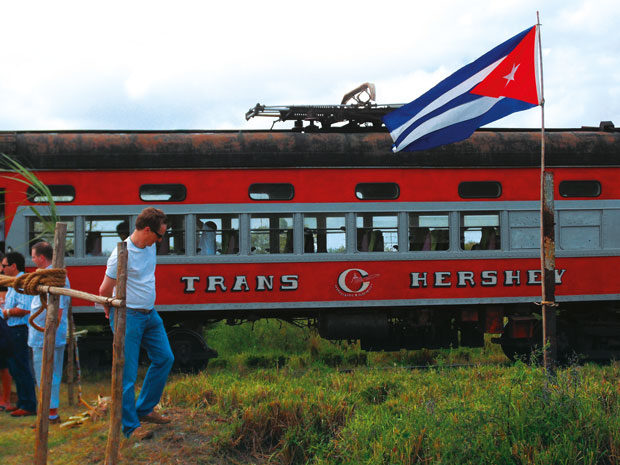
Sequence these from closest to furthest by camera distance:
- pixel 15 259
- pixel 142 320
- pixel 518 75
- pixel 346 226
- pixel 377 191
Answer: pixel 142 320
pixel 518 75
pixel 15 259
pixel 346 226
pixel 377 191

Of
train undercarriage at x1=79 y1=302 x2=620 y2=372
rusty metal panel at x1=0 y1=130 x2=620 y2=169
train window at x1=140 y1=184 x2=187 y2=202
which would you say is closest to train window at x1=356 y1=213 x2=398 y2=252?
rusty metal panel at x1=0 y1=130 x2=620 y2=169

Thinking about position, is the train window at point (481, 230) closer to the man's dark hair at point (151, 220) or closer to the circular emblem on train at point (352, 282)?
the circular emblem on train at point (352, 282)

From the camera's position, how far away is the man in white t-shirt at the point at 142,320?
4.97 metres

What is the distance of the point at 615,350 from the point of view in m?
9.25

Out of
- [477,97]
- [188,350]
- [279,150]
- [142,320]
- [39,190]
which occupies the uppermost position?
[477,97]

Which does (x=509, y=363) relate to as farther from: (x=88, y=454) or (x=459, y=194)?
(x=88, y=454)

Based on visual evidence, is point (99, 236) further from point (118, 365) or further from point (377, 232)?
point (118, 365)

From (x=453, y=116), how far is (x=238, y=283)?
149 inches

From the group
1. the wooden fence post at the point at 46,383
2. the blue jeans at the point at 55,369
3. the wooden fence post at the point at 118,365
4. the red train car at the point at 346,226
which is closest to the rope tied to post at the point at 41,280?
the wooden fence post at the point at 46,383

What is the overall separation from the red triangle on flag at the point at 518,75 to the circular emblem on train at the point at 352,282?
332 centimetres

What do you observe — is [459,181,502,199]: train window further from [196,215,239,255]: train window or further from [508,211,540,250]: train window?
[196,215,239,255]: train window

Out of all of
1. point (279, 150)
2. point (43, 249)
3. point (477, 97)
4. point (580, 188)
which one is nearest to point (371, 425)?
point (43, 249)

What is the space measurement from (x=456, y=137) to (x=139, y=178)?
4484 millimetres

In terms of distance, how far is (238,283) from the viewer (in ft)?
27.3
